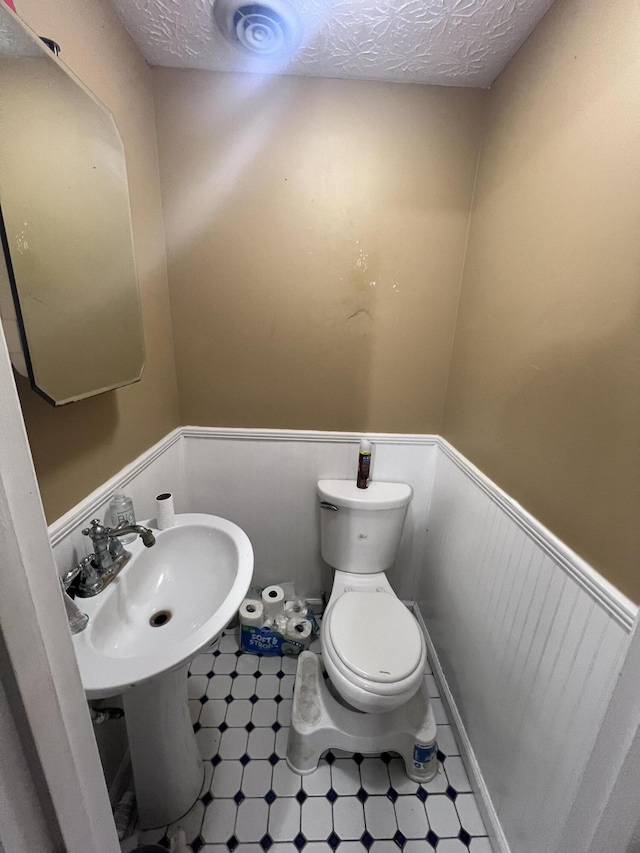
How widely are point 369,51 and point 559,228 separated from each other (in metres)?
0.82

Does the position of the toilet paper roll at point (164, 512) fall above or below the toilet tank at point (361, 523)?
above

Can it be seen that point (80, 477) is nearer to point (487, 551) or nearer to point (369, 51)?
point (487, 551)

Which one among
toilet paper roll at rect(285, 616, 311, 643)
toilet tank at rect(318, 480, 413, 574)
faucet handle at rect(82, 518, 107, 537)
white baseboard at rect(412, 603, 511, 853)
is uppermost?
faucet handle at rect(82, 518, 107, 537)

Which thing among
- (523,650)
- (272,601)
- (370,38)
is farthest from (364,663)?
(370,38)

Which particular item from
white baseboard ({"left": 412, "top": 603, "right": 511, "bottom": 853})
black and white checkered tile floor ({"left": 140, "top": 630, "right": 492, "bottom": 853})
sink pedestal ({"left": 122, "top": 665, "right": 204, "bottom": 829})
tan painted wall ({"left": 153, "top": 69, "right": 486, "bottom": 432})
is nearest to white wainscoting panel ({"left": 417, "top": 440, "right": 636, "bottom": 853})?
white baseboard ({"left": 412, "top": 603, "right": 511, "bottom": 853})

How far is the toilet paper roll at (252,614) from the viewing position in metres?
1.44

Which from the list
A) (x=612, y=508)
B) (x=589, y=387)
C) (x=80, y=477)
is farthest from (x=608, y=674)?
(x=80, y=477)

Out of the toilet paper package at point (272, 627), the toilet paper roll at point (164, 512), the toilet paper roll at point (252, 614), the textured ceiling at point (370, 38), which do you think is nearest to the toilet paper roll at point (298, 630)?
the toilet paper package at point (272, 627)

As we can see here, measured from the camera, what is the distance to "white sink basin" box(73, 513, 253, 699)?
630 millimetres

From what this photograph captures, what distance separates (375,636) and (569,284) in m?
1.14

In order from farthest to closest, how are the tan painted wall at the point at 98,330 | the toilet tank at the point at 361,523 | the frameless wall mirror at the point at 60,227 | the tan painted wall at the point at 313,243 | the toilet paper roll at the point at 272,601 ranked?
the toilet paper roll at the point at 272,601, the toilet tank at the point at 361,523, the tan painted wall at the point at 313,243, the tan painted wall at the point at 98,330, the frameless wall mirror at the point at 60,227

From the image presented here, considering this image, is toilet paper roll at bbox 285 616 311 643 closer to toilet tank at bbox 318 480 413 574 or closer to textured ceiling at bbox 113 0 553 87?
toilet tank at bbox 318 480 413 574

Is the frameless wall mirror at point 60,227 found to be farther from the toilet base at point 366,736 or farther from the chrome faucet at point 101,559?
the toilet base at point 366,736

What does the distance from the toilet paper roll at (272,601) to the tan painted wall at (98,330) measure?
0.83m
